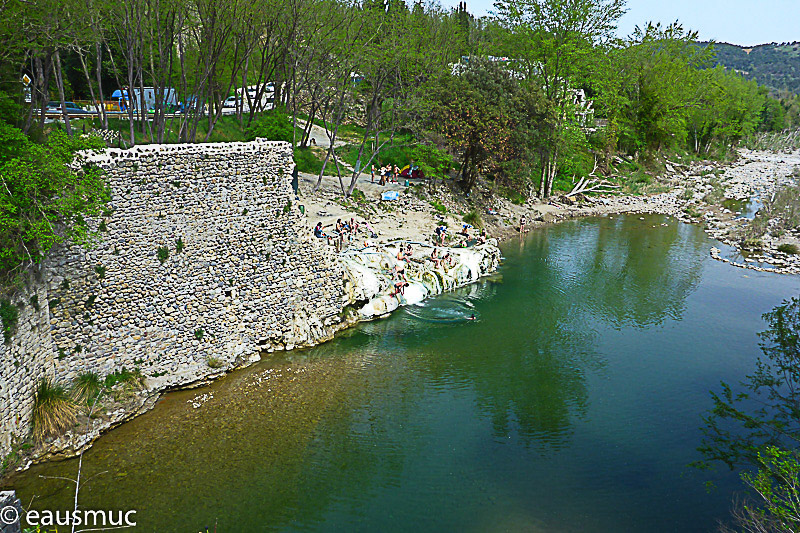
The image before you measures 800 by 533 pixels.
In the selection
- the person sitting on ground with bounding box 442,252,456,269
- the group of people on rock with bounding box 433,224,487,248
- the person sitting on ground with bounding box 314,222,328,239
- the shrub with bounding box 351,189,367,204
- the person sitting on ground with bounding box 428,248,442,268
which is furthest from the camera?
the shrub with bounding box 351,189,367,204

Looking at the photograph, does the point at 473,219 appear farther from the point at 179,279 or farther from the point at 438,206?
the point at 179,279

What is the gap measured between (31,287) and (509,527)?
16758 mm

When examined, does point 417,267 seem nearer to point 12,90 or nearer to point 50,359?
point 50,359

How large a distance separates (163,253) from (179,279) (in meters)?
1.26

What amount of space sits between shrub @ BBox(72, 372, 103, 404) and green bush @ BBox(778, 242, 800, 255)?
159ft

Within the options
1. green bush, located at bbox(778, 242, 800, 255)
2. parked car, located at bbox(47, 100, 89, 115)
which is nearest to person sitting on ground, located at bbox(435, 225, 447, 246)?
parked car, located at bbox(47, 100, 89, 115)

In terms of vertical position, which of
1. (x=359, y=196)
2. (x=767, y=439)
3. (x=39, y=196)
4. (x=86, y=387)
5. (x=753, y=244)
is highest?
(x=39, y=196)

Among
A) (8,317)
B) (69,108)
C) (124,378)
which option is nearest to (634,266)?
(124,378)

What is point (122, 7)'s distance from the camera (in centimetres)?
2678

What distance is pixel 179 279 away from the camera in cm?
2273

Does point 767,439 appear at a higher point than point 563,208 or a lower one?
lower

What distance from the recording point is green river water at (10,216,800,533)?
55.6ft

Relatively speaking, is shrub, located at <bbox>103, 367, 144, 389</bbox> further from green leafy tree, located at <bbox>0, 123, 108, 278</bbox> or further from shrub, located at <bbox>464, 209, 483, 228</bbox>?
shrub, located at <bbox>464, 209, 483, 228</bbox>

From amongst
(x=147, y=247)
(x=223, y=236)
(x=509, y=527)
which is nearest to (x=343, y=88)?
(x=223, y=236)
